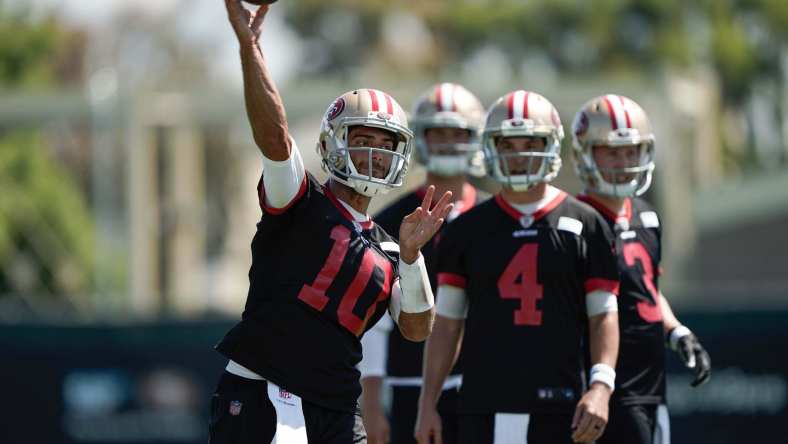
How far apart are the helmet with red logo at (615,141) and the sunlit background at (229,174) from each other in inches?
133

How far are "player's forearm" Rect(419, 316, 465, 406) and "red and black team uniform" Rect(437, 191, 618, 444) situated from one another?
0.17 metres

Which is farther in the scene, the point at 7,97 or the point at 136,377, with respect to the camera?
the point at 7,97

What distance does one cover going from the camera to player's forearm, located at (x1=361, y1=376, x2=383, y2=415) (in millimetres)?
7996

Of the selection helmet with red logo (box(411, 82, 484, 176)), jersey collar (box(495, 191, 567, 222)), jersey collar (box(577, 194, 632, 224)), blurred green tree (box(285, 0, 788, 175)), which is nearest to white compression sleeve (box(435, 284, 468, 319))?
jersey collar (box(495, 191, 567, 222))

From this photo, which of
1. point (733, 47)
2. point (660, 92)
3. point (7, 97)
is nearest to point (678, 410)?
point (660, 92)

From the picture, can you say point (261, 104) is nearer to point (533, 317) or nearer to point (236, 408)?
point (236, 408)

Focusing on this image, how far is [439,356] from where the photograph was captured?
7.07 metres

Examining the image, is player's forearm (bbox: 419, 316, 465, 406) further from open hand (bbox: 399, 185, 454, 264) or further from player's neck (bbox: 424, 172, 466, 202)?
open hand (bbox: 399, 185, 454, 264)

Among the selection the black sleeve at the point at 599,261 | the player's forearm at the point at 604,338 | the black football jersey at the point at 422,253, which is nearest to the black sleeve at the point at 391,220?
the black football jersey at the point at 422,253

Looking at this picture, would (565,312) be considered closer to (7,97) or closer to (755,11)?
(7,97)

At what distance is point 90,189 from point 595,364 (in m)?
35.1

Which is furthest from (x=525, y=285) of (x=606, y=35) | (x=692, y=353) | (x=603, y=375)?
(x=606, y=35)

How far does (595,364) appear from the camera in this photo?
263 inches

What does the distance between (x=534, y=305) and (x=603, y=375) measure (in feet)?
1.52
